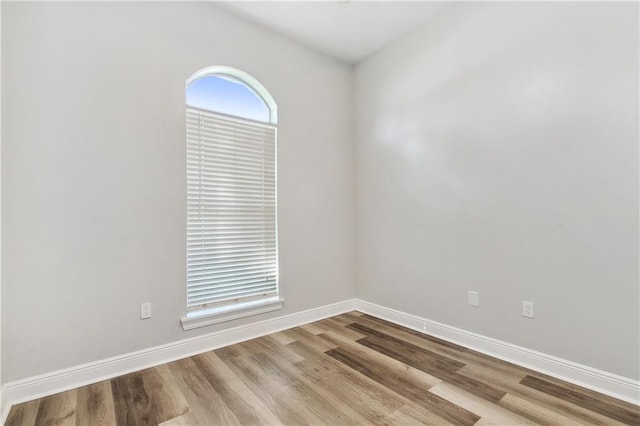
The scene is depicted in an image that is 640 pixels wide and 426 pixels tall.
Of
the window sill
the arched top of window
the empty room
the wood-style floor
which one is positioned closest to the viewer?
the wood-style floor

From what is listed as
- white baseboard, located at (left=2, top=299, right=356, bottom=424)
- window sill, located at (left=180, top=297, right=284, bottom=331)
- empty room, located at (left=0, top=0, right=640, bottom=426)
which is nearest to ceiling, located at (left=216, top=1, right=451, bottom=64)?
empty room, located at (left=0, top=0, right=640, bottom=426)

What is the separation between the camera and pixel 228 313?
2525 mm

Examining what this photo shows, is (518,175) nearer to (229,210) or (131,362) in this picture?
(229,210)

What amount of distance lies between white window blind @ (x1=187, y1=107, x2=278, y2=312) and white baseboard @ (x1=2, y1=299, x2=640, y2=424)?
0.28 metres

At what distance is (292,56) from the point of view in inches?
118

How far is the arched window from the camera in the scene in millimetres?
2418

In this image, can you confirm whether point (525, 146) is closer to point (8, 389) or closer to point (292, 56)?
point (292, 56)

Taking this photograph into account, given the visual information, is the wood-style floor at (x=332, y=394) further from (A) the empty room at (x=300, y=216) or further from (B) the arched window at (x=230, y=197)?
(B) the arched window at (x=230, y=197)

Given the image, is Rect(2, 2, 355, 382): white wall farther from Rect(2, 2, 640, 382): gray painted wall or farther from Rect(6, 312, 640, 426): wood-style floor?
Rect(6, 312, 640, 426): wood-style floor

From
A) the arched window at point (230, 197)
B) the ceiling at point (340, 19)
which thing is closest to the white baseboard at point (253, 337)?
the arched window at point (230, 197)

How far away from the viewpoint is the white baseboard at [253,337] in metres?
1.75

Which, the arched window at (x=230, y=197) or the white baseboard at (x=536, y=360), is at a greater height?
the arched window at (x=230, y=197)

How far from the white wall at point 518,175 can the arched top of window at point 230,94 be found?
124cm

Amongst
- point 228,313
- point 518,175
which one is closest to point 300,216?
point 228,313
